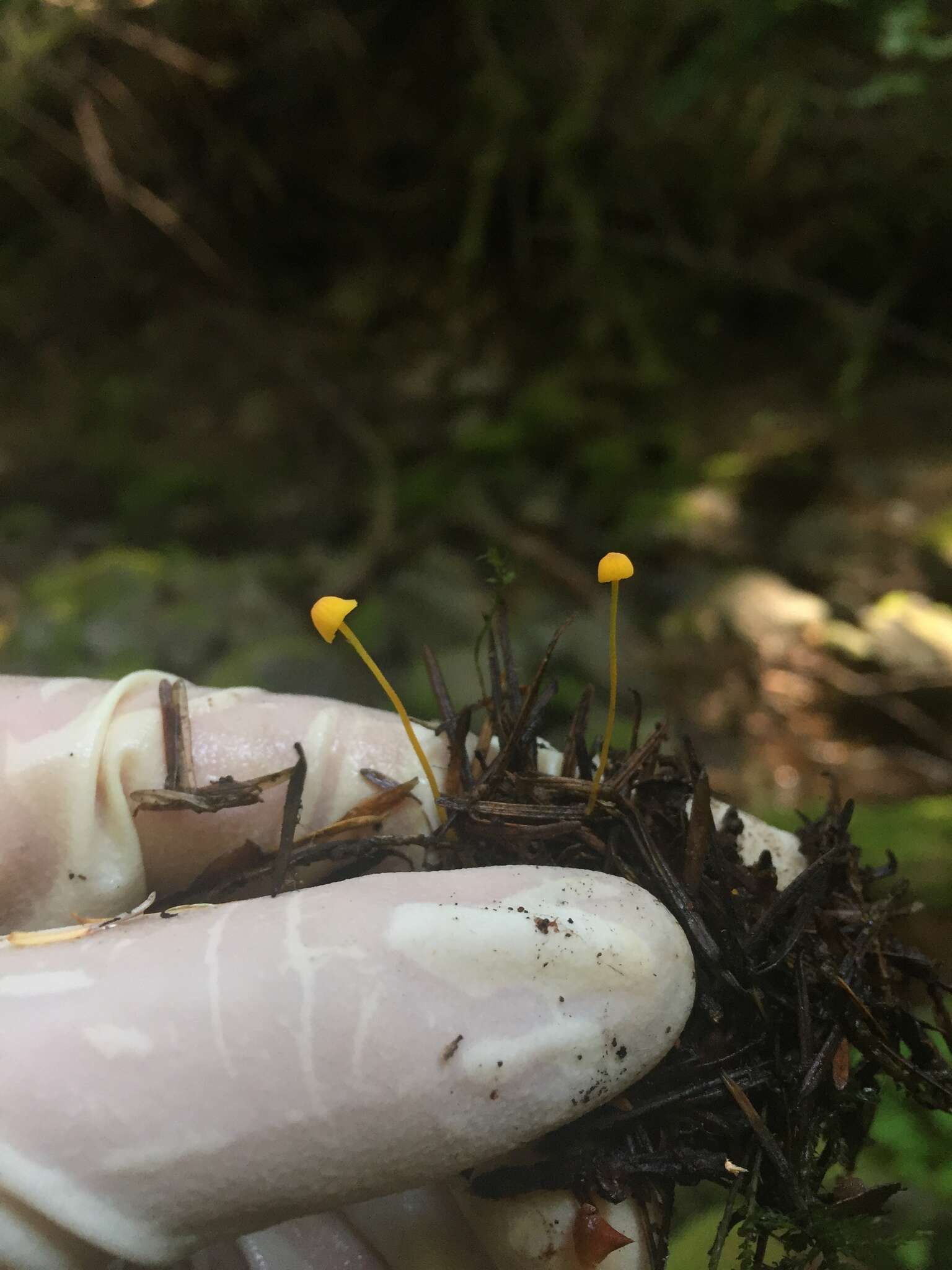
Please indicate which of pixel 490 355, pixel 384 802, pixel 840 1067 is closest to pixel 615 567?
pixel 384 802

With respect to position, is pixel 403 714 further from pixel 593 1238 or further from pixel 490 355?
pixel 490 355

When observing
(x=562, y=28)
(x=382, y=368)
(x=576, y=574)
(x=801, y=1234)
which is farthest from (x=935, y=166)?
(x=801, y=1234)

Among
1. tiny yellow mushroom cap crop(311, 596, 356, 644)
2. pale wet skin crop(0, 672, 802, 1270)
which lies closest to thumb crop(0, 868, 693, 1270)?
pale wet skin crop(0, 672, 802, 1270)

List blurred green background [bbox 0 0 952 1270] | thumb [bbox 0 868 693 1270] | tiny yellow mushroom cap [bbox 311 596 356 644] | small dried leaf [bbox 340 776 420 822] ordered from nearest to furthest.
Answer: thumb [bbox 0 868 693 1270] < tiny yellow mushroom cap [bbox 311 596 356 644] < small dried leaf [bbox 340 776 420 822] < blurred green background [bbox 0 0 952 1270]

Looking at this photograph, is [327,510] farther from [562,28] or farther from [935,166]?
[935,166]

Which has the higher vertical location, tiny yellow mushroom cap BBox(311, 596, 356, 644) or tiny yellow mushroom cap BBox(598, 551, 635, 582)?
tiny yellow mushroom cap BBox(598, 551, 635, 582)

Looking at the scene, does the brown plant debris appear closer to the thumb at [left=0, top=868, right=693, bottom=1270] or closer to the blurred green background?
the thumb at [left=0, top=868, right=693, bottom=1270]
